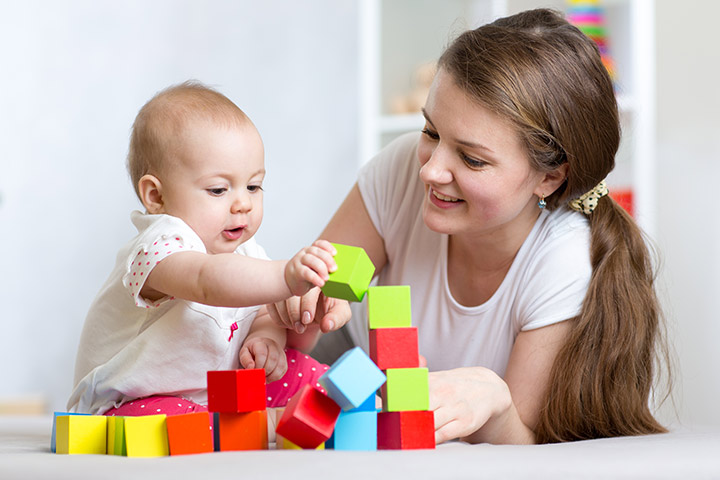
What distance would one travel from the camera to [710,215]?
298 centimetres

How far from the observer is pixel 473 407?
1.18 m

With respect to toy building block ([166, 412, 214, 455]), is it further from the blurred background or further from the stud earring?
the blurred background

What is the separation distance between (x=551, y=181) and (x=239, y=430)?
0.78 metres

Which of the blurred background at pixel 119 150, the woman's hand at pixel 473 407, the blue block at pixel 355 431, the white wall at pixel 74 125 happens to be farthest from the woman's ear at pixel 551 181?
the white wall at pixel 74 125

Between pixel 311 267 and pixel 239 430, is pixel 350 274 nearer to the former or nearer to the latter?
pixel 311 267

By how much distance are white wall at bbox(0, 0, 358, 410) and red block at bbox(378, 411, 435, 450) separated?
227cm

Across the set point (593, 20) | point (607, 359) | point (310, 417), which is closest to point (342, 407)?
point (310, 417)

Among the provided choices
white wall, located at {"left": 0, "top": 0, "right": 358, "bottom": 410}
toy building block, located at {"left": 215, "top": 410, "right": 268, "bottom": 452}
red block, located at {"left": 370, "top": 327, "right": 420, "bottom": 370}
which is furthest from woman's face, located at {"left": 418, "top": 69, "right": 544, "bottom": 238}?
white wall, located at {"left": 0, "top": 0, "right": 358, "bottom": 410}

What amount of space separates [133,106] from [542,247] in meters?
2.15

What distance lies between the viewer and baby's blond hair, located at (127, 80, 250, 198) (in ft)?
3.87

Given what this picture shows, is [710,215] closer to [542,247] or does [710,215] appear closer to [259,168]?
[542,247]

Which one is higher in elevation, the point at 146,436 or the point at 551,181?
the point at 551,181

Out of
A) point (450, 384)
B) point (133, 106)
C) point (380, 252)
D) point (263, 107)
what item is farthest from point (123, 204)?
point (450, 384)

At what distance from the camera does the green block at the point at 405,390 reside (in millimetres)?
951
